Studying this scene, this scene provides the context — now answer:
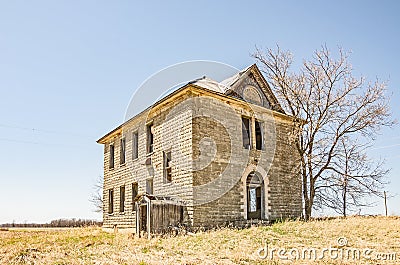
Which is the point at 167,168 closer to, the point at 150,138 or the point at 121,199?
the point at 150,138

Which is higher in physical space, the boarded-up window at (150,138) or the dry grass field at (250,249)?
the boarded-up window at (150,138)

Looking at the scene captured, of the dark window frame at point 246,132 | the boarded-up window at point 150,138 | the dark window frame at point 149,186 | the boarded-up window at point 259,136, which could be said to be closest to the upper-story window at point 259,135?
the boarded-up window at point 259,136

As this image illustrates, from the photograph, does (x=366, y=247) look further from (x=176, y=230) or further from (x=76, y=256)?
(x=76, y=256)

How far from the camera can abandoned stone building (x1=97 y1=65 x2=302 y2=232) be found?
1608 centimetres

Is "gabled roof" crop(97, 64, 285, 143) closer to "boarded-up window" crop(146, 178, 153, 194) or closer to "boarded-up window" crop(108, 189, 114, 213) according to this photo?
"boarded-up window" crop(146, 178, 153, 194)

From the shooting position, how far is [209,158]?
16.6 meters

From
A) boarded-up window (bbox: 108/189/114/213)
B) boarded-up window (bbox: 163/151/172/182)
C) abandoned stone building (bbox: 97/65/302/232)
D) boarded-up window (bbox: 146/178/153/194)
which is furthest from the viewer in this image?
boarded-up window (bbox: 108/189/114/213)

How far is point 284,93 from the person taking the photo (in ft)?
69.8

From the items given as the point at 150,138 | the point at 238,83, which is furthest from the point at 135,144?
the point at 238,83

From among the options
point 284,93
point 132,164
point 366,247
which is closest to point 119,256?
point 366,247

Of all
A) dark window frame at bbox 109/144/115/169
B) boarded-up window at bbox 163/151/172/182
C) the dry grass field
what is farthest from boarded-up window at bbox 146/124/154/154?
the dry grass field

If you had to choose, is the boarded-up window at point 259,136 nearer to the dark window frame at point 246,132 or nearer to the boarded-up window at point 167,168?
the dark window frame at point 246,132

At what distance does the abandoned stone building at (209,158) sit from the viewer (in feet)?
52.7

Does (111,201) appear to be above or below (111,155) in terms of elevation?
below
